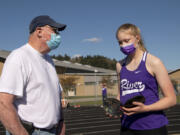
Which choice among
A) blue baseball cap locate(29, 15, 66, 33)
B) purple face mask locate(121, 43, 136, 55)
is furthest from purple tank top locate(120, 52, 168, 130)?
blue baseball cap locate(29, 15, 66, 33)

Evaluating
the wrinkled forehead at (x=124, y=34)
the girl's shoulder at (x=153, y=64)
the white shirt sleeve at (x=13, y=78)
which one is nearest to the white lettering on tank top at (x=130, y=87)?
the girl's shoulder at (x=153, y=64)

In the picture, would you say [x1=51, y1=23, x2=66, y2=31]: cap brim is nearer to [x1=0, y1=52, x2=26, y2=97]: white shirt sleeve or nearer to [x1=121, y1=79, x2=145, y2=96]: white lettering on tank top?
[x1=0, y1=52, x2=26, y2=97]: white shirt sleeve

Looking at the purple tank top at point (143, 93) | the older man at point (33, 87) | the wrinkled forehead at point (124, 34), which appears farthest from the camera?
the wrinkled forehead at point (124, 34)

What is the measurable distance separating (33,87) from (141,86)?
3.50 ft

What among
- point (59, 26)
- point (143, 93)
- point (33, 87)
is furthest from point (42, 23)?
point (143, 93)

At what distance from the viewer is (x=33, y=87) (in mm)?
2342

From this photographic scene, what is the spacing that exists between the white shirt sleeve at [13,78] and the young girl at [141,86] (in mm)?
1036

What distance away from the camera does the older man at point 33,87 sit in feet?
6.96

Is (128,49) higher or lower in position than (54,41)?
lower

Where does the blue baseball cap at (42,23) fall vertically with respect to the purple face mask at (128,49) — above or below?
above

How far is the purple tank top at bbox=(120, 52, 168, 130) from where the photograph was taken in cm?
245

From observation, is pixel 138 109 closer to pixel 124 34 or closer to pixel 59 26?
pixel 124 34

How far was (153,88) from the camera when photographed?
2.47 meters

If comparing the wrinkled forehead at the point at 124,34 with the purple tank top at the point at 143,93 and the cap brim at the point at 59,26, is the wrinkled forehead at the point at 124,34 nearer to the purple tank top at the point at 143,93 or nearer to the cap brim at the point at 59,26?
the purple tank top at the point at 143,93
